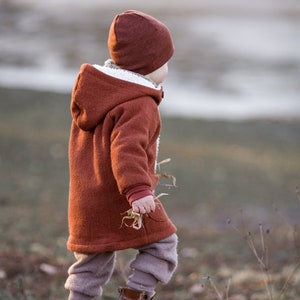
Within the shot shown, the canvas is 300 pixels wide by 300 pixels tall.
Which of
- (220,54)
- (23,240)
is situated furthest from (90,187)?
(220,54)

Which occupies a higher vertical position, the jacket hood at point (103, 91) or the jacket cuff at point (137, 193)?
the jacket hood at point (103, 91)

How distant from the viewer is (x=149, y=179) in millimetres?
2990

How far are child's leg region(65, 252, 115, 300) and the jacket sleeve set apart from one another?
1.38 feet

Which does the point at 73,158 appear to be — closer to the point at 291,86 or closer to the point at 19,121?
the point at 19,121

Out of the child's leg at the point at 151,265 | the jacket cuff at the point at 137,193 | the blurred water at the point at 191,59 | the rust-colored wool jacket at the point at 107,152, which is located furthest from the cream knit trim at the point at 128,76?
the blurred water at the point at 191,59

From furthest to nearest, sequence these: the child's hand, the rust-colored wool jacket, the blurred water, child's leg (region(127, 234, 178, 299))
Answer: the blurred water < child's leg (region(127, 234, 178, 299)) < the rust-colored wool jacket < the child's hand

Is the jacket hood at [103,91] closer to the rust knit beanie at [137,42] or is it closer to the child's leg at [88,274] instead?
the rust knit beanie at [137,42]

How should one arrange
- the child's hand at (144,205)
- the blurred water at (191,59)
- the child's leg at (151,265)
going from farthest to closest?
the blurred water at (191,59) < the child's leg at (151,265) < the child's hand at (144,205)

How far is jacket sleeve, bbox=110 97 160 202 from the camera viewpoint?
2.96 metres

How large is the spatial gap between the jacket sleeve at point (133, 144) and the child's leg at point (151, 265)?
293mm

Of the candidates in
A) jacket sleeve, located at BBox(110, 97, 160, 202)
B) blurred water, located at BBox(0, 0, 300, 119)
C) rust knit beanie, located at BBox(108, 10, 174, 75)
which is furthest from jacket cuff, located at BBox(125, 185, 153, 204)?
blurred water, located at BBox(0, 0, 300, 119)

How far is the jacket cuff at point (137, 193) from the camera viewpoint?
2.94 meters

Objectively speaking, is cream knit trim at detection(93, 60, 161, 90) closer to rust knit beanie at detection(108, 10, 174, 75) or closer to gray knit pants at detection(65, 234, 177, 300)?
rust knit beanie at detection(108, 10, 174, 75)

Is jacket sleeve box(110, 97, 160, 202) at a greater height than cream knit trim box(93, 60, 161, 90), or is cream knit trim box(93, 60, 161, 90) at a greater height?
cream knit trim box(93, 60, 161, 90)
